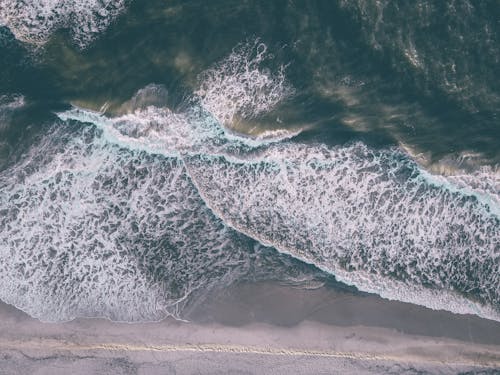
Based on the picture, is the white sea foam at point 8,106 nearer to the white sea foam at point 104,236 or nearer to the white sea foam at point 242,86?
the white sea foam at point 104,236

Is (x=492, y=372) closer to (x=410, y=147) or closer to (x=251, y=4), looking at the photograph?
(x=410, y=147)

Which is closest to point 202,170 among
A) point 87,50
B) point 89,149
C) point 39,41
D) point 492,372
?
point 89,149

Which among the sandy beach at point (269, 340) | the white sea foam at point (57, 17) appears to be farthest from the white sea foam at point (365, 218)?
the white sea foam at point (57, 17)

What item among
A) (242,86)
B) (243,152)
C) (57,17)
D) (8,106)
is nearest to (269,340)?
(243,152)

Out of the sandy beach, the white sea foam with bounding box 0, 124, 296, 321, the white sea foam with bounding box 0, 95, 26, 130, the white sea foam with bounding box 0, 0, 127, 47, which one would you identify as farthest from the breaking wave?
the white sea foam with bounding box 0, 0, 127, 47

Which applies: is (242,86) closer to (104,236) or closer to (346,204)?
(346,204)

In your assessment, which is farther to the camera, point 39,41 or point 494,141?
point 494,141
